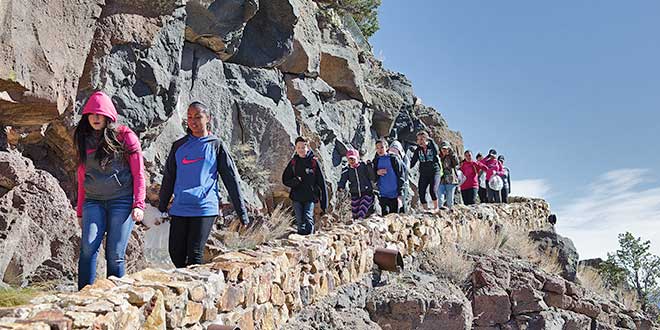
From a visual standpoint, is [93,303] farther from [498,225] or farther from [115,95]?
[498,225]

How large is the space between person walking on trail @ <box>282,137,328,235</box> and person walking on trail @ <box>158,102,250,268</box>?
3.29 metres

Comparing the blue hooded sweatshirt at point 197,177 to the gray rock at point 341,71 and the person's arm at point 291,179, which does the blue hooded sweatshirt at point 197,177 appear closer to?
the person's arm at point 291,179

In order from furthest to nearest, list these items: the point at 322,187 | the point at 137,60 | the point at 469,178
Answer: the point at 469,178 < the point at 137,60 < the point at 322,187

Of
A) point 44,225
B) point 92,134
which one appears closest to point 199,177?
point 92,134

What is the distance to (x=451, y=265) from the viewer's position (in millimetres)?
9883

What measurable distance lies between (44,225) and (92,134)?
307 cm

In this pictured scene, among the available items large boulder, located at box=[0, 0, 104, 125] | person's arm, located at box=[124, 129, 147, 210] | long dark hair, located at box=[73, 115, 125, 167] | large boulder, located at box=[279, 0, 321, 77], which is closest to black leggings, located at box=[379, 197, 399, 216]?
large boulder, located at box=[0, 0, 104, 125]

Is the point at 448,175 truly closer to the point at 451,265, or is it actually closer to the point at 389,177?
the point at 389,177

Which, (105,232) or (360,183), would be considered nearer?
(105,232)

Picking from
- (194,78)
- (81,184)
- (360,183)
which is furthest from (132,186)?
(194,78)

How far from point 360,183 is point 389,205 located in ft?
2.25

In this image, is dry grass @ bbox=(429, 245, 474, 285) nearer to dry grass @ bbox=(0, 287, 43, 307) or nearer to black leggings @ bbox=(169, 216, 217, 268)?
black leggings @ bbox=(169, 216, 217, 268)

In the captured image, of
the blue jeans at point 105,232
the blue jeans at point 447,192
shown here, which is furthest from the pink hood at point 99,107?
the blue jeans at point 447,192

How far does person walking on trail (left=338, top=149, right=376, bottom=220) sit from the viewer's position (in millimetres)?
10953
